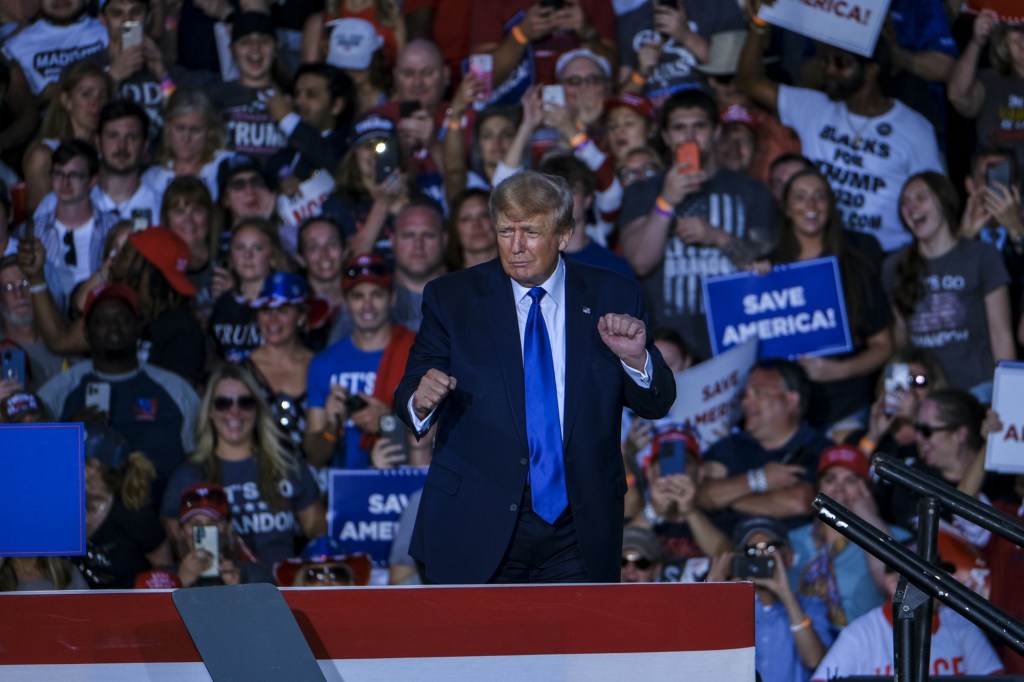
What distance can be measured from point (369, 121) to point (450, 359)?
3.82 m

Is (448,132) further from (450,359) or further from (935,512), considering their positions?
(935,512)

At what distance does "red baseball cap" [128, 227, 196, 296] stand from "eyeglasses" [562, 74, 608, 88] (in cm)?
192

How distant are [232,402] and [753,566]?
2258mm

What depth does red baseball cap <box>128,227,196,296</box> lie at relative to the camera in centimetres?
686

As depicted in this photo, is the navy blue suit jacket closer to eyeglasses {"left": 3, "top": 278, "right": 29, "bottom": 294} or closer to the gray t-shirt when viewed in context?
the gray t-shirt

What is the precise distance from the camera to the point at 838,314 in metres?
6.75

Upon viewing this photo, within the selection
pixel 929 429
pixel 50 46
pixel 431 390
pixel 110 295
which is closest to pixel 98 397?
pixel 110 295

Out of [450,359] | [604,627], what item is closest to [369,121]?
[450,359]

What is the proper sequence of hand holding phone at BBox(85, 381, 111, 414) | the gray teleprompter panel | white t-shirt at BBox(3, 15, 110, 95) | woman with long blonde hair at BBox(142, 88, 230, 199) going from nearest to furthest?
1. the gray teleprompter panel
2. hand holding phone at BBox(85, 381, 111, 414)
3. woman with long blonde hair at BBox(142, 88, 230, 199)
4. white t-shirt at BBox(3, 15, 110, 95)

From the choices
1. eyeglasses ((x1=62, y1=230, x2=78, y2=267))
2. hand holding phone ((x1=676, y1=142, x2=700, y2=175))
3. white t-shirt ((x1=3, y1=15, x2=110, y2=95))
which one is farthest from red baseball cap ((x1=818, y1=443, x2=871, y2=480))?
white t-shirt ((x1=3, y1=15, x2=110, y2=95))

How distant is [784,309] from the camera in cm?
677

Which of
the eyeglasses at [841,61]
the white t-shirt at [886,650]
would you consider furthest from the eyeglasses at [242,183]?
the white t-shirt at [886,650]

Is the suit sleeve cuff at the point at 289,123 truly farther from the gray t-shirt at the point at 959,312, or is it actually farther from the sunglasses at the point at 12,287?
the gray t-shirt at the point at 959,312

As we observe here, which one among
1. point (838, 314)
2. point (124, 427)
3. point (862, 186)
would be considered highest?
point (862, 186)
